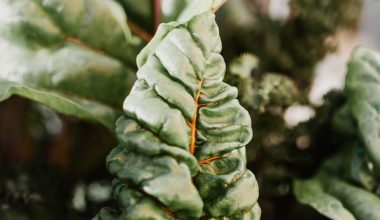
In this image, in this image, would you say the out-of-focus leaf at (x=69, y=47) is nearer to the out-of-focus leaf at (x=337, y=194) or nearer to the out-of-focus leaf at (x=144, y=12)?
the out-of-focus leaf at (x=144, y=12)

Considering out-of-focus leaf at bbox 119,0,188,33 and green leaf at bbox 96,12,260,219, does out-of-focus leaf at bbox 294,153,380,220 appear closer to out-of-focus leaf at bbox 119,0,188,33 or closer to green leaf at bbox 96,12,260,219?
green leaf at bbox 96,12,260,219

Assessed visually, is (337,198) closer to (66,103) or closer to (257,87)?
(257,87)

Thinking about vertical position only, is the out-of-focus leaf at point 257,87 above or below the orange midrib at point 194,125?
below

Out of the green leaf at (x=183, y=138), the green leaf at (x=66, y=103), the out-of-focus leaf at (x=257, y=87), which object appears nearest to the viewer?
the green leaf at (x=183, y=138)

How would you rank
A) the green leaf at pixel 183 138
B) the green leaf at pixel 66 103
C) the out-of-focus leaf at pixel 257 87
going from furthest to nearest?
the out-of-focus leaf at pixel 257 87, the green leaf at pixel 66 103, the green leaf at pixel 183 138

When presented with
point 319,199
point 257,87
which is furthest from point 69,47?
point 319,199

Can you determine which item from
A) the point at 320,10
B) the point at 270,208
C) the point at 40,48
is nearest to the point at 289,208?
the point at 270,208

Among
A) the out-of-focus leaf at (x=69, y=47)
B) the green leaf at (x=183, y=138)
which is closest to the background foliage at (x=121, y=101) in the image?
the out-of-focus leaf at (x=69, y=47)
